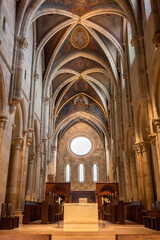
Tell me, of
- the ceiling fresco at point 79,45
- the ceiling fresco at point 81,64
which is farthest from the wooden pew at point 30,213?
the ceiling fresco at point 81,64

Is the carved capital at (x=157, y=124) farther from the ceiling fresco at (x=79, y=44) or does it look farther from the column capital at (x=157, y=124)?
the ceiling fresco at (x=79, y=44)

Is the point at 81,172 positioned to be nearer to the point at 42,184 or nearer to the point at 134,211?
the point at 42,184

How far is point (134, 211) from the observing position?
13.3 m

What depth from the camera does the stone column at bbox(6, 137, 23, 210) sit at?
1285cm

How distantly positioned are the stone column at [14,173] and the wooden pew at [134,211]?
19.6 feet

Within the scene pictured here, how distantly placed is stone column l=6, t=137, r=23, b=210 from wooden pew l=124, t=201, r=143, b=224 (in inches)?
236

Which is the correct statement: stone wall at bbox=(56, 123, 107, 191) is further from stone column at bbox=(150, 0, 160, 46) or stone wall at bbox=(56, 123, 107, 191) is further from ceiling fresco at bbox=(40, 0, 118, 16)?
Result: stone column at bbox=(150, 0, 160, 46)

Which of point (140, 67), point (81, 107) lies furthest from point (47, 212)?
point (81, 107)

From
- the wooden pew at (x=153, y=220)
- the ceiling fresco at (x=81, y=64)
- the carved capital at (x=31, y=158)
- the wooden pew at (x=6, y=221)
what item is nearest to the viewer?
the wooden pew at (x=153, y=220)

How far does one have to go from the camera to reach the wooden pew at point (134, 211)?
39.1ft

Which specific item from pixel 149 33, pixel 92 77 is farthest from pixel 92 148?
pixel 149 33

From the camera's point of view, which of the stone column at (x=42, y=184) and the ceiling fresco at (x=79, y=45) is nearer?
the ceiling fresco at (x=79, y=45)

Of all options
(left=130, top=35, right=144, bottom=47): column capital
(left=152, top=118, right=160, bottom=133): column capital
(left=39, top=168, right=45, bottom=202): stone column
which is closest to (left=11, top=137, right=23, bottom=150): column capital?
(left=152, top=118, right=160, bottom=133): column capital

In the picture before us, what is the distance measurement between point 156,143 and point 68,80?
17899 millimetres
